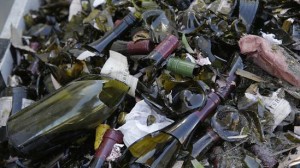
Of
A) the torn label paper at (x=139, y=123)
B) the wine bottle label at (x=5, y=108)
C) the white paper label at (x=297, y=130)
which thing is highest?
the torn label paper at (x=139, y=123)

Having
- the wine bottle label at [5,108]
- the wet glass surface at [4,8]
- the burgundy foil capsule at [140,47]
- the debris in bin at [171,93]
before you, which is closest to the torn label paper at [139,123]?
the debris in bin at [171,93]

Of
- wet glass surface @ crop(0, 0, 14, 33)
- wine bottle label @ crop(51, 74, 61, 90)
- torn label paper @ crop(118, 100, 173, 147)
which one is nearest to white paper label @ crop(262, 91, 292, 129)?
torn label paper @ crop(118, 100, 173, 147)

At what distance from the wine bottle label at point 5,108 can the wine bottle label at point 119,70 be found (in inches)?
21.1

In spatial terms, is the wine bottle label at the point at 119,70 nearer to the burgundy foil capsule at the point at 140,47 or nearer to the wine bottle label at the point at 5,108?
the burgundy foil capsule at the point at 140,47

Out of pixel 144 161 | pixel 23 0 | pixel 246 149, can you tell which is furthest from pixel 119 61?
pixel 23 0

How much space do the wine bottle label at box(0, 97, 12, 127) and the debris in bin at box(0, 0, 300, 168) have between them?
0.03ft

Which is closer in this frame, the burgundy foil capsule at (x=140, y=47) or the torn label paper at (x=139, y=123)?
the torn label paper at (x=139, y=123)

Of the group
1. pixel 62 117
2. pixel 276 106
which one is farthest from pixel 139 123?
pixel 276 106

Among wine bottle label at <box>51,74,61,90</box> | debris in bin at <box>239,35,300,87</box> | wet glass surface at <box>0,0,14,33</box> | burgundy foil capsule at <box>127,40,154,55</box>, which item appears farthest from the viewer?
wet glass surface at <box>0,0,14,33</box>

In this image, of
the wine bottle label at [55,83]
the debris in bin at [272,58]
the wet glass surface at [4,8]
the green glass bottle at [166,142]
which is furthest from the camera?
the wet glass surface at [4,8]

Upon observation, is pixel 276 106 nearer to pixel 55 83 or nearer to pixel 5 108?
pixel 55 83

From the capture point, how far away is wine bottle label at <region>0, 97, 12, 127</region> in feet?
7.18

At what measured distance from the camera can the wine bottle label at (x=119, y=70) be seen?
2000 millimetres

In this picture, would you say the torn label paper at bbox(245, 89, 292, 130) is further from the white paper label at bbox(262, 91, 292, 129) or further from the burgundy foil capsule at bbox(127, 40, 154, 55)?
the burgundy foil capsule at bbox(127, 40, 154, 55)
